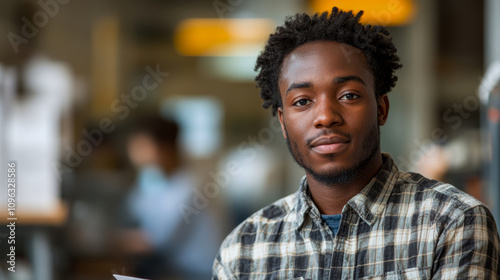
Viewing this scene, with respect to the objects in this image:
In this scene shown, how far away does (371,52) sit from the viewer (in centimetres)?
151

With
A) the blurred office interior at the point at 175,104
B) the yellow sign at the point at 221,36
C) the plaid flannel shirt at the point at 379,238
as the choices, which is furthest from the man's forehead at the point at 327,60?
the yellow sign at the point at 221,36

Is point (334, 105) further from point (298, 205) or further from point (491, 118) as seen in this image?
point (491, 118)

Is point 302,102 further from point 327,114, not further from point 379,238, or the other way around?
point 379,238

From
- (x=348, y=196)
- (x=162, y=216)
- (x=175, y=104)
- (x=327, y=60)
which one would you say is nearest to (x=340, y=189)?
(x=348, y=196)

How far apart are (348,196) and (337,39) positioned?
35cm

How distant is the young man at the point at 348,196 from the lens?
1385 mm

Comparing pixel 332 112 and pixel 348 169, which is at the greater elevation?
pixel 332 112

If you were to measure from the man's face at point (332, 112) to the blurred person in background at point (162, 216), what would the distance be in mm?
2305

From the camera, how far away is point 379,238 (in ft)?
4.83

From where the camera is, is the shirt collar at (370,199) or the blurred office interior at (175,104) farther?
the blurred office interior at (175,104)

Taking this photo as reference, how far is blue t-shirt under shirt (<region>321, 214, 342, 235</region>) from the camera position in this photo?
1547mm

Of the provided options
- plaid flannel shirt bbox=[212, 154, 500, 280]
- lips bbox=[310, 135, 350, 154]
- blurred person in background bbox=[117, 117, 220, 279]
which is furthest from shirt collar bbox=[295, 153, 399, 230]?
blurred person in background bbox=[117, 117, 220, 279]

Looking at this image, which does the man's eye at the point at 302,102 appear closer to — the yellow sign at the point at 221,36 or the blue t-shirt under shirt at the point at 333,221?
the blue t-shirt under shirt at the point at 333,221

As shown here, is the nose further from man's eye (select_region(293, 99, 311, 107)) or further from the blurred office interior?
the blurred office interior
